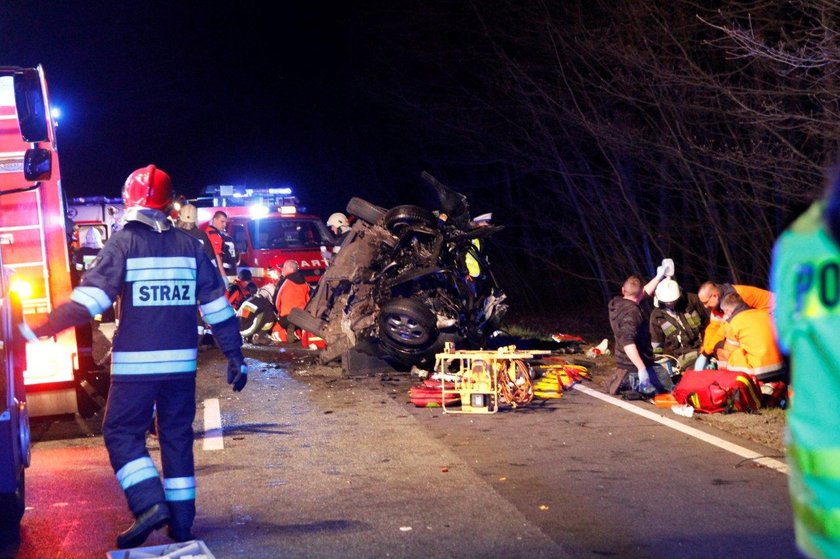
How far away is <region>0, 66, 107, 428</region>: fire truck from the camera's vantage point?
8492 mm

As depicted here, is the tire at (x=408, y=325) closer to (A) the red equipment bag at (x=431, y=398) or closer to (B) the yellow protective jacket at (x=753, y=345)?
(A) the red equipment bag at (x=431, y=398)

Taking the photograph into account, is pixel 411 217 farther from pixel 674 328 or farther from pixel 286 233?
pixel 286 233

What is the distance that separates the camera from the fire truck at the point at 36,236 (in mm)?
8492

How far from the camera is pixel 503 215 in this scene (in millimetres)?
26719

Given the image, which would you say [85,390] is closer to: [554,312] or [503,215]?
[554,312]

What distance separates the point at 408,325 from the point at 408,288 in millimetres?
857

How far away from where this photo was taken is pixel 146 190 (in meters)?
5.54

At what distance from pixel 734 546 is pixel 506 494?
62.9 inches

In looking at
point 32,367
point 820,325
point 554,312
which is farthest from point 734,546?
point 554,312

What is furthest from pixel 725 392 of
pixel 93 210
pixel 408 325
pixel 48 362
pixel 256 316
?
pixel 93 210

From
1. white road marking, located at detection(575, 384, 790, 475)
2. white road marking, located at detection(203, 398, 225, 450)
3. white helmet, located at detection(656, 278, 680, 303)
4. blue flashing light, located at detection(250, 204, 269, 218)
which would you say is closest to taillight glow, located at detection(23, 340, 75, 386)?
white road marking, located at detection(203, 398, 225, 450)

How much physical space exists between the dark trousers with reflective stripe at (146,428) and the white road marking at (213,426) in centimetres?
283

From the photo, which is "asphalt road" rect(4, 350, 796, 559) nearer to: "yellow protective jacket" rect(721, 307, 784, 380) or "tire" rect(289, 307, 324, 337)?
"yellow protective jacket" rect(721, 307, 784, 380)

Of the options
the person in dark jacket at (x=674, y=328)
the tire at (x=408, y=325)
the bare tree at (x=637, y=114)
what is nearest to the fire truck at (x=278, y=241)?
the bare tree at (x=637, y=114)
